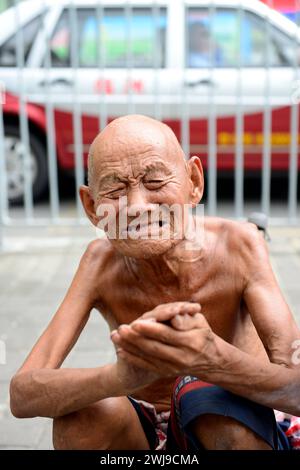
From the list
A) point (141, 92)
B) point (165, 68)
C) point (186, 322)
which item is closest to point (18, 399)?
point (186, 322)

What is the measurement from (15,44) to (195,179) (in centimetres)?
499

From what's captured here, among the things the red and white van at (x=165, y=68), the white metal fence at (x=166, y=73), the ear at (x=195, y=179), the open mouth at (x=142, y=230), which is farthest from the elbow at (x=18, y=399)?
the red and white van at (x=165, y=68)

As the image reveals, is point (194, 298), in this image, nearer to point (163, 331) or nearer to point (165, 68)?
point (163, 331)

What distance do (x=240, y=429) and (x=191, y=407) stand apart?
119 millimetres

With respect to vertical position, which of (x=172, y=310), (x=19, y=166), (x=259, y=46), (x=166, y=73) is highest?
(x=259, y=46)

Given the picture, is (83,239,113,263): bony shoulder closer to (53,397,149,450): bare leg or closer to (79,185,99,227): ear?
(79,185,99,227): ear

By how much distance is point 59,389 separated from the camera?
1813mm

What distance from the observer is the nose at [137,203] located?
180 cm

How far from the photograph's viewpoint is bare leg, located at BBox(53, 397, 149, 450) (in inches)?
73.4

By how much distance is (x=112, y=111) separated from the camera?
6398 mm

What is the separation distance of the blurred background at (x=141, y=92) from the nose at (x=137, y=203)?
364 centimetres

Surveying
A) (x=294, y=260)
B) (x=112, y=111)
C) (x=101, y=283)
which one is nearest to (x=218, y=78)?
(x=112, y=111)

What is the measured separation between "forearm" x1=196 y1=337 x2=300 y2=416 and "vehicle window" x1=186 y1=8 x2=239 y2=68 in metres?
5.07

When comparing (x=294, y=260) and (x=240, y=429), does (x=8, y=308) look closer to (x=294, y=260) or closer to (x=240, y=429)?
(x=294, y=260)
